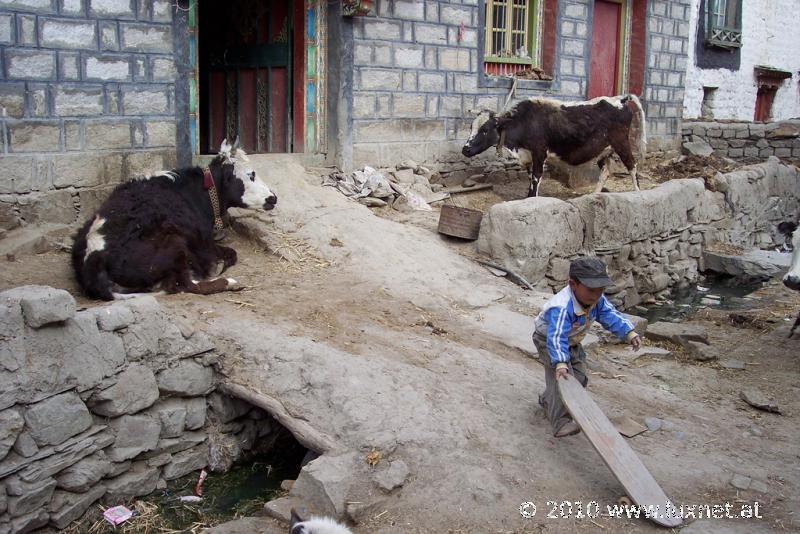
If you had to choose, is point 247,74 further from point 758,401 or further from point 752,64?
point 752,64

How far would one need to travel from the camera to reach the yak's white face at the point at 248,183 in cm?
695

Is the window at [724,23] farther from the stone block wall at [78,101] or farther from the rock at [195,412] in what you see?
the rock at [195,412]

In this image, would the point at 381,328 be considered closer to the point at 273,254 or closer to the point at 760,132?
the point at 273,254

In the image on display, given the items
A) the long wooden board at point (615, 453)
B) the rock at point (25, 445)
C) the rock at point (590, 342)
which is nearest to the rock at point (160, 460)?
the rock at point (25, 445)

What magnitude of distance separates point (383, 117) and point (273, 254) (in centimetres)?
293

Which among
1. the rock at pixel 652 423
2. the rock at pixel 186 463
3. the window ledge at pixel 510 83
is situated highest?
the window ledge at pixel 510 83

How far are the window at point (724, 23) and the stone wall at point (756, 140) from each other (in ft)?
6.31

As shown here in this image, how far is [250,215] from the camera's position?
7.54m

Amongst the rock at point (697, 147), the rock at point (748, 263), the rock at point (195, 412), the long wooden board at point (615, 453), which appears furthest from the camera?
the rock at point (697, 147)

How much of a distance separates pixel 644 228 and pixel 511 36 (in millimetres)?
3586

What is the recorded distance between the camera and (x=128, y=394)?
15.3ft

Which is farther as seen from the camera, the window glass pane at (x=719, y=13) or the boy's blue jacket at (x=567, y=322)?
the window glass pane at (x=719, y=13)

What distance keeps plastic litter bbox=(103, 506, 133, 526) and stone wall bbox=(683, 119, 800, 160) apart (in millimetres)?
13013

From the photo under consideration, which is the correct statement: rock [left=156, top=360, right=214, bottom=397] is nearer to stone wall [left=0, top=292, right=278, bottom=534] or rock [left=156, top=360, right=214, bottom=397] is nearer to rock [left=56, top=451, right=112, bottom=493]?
stone wall [left=0, top=292, right=278, bottom=534]
